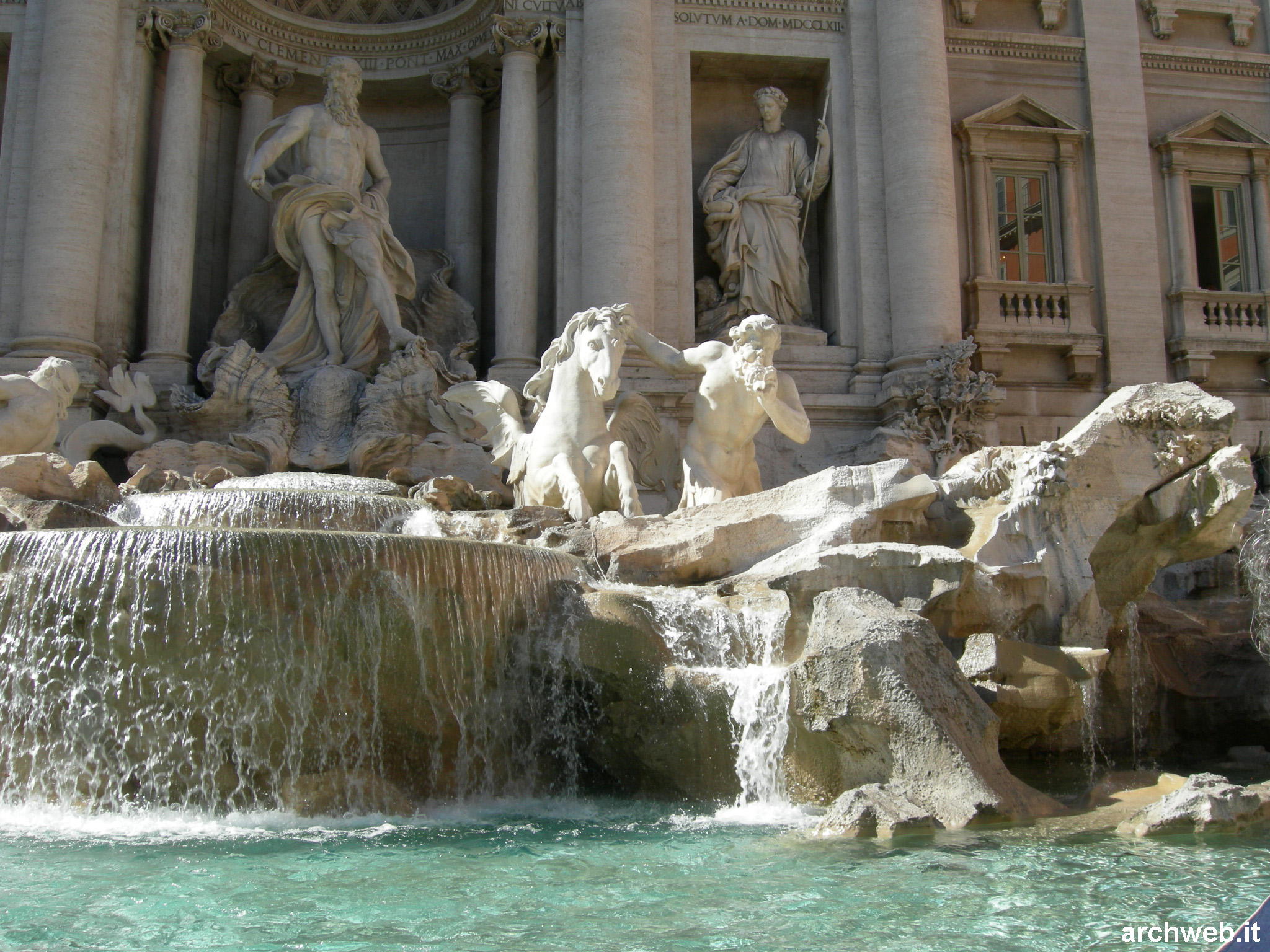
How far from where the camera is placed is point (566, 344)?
10312mm

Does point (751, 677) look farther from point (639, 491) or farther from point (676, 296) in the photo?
point (676, 296)

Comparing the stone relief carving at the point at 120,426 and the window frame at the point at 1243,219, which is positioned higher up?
the window frame at the point at 1243,219

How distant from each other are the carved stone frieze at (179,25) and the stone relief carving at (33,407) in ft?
19.3

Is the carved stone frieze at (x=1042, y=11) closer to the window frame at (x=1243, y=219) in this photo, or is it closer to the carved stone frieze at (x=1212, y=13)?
the carved stone frieze at (x=1212, y=13)

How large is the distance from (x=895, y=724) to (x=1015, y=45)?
1311 centimetres

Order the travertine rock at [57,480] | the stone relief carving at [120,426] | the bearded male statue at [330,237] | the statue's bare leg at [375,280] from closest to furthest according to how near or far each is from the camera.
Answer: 1. the travertine rock at [57,480]
2. the stone relief carving at [120,426]
3. the statue's bare leg at [375,280]
4. the bearded male statue at [330,237]

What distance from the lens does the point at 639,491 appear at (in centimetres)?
1176

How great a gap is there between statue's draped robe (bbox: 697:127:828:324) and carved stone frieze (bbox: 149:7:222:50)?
6.39 metres

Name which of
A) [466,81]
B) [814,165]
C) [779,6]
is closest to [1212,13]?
[779,6]

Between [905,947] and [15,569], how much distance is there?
5.15 meters

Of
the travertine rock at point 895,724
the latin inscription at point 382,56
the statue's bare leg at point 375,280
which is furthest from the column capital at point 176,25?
the travertine rock at point 895,724

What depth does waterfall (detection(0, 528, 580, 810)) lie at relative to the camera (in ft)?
21.0

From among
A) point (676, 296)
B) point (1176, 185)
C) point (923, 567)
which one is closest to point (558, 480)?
point (923, 567)

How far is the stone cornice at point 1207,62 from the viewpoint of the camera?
16.7 meters
